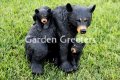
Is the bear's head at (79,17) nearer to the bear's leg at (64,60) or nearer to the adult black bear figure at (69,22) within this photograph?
the adult black bear figure at (69,22)

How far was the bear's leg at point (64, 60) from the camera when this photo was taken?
4082 millimetres

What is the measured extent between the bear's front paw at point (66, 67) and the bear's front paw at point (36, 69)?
0.91 feet

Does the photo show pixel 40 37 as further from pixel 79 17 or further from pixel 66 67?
pixel 79 17

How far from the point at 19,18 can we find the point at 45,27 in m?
1.43

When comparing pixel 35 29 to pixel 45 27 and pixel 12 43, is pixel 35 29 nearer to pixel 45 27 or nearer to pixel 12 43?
pixel 45 27

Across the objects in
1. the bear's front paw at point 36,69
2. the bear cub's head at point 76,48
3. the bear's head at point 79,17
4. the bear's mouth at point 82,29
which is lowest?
the bear's front paw at point 36,69

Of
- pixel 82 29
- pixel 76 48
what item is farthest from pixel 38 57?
pixel 82 29

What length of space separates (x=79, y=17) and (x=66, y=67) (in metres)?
0.75

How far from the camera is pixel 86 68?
4.46 metres

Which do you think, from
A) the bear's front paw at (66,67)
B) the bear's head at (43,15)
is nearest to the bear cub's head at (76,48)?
the bear's front paw at (66,67)

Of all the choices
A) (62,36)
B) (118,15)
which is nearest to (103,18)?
(118,15)

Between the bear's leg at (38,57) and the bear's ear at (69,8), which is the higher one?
the bear's ear at (69,8)

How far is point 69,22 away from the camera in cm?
393

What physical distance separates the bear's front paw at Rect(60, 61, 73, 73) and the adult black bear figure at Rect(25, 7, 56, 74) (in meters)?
0.26
